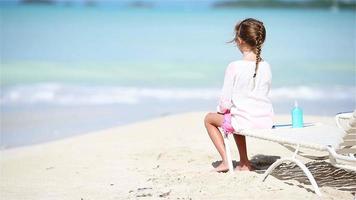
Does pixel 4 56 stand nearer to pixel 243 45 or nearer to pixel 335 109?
pixel 335 109

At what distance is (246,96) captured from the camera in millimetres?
6055

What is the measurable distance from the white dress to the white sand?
1.41 feet

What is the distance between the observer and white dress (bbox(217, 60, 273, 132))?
6012 millimetres

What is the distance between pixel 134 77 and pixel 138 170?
11.1 meters

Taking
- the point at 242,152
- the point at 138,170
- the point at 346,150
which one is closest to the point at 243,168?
the point at 242,152

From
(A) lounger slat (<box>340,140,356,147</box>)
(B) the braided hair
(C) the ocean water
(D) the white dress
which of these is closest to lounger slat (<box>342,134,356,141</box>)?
(A) lounger slat (<box>340,140,356,147</box>)

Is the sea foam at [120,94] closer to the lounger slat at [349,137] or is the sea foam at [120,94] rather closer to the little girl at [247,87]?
the little girl at [247,87]

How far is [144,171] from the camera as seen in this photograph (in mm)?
6711

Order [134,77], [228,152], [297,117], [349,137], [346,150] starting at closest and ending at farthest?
[349,137] → [346,150] → [228,152] → [297,117] → [134,77]

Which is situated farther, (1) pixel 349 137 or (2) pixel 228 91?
(2) pixel 228 91

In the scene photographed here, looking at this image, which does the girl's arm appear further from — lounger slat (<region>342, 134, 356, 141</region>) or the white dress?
lounger slat (<region>342, 134, 356, 141</region>)

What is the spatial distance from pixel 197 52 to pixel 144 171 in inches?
731

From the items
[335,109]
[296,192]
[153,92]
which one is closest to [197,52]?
[153,92]

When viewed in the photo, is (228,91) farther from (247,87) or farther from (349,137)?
(349,137)
